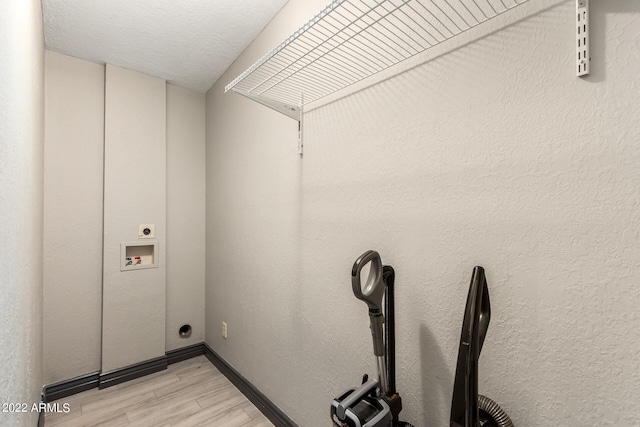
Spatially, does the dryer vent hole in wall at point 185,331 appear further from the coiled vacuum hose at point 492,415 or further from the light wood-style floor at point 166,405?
the coiled vacuum hose at point 492,415

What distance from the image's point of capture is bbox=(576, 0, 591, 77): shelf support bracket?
0.65 m

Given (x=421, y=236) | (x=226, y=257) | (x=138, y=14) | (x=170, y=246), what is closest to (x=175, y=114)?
(x=138, y=14)

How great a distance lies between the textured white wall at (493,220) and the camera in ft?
2.07

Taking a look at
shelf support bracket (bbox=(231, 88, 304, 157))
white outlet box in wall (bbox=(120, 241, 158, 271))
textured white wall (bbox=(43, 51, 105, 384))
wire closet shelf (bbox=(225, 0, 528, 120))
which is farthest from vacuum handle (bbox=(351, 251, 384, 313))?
textured white wall (bbox=(43, 51, 105, 384))

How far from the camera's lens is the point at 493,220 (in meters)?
0.81

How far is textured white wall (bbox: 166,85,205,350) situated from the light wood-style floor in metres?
0.40

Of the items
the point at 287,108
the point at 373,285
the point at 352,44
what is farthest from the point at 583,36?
the point at 287,108

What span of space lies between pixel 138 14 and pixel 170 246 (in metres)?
1.63

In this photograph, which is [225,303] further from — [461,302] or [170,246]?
[461,302]

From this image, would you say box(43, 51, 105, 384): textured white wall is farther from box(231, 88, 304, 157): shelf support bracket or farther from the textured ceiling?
box(231, 88, 304, 157): shelf support bracket

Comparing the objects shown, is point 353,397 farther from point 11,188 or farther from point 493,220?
point 11,188

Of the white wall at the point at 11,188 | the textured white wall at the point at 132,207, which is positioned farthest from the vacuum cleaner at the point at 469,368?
the textured white wall at the point at 132,207

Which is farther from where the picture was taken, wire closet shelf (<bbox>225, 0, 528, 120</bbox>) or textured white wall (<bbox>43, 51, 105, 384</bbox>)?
textured white wall (<bbox>43, 51, 105, 384</bbox>)

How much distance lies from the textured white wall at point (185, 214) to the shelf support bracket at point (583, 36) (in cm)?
255
